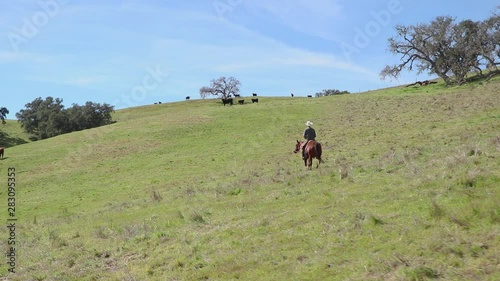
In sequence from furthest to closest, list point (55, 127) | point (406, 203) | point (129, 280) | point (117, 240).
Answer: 1. point (55, 127)
2. point (117, 240)
3. point (406, 203)
4. point (129, 280)

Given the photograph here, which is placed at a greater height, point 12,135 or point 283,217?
point 12,135

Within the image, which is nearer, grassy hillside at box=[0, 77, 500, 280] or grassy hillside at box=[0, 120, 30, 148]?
grassy hillside at box=[0, 77, 500, 280]

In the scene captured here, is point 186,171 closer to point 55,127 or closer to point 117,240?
point 117,240

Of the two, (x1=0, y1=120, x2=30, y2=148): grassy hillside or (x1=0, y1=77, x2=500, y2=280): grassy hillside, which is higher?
(x1=0, y1=120, x2=30, y2=148): grassy hillside

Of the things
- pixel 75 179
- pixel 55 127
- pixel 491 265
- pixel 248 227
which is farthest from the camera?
pixel 55 127

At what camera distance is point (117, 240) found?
14305 mm

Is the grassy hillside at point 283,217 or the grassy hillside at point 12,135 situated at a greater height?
the grassy hillside at point 12,135

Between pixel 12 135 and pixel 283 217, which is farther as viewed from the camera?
pixel 12 135

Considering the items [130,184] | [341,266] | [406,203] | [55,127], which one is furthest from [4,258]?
[55,127]

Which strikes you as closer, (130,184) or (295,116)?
(130,184)

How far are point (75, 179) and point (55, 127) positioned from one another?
172 ft

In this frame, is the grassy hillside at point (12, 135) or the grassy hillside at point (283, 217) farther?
the grassy hillside at point (12, 135)

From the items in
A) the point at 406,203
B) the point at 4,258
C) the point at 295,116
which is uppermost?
the point at 295,116

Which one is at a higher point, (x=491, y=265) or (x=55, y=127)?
(x=55, y=127)
